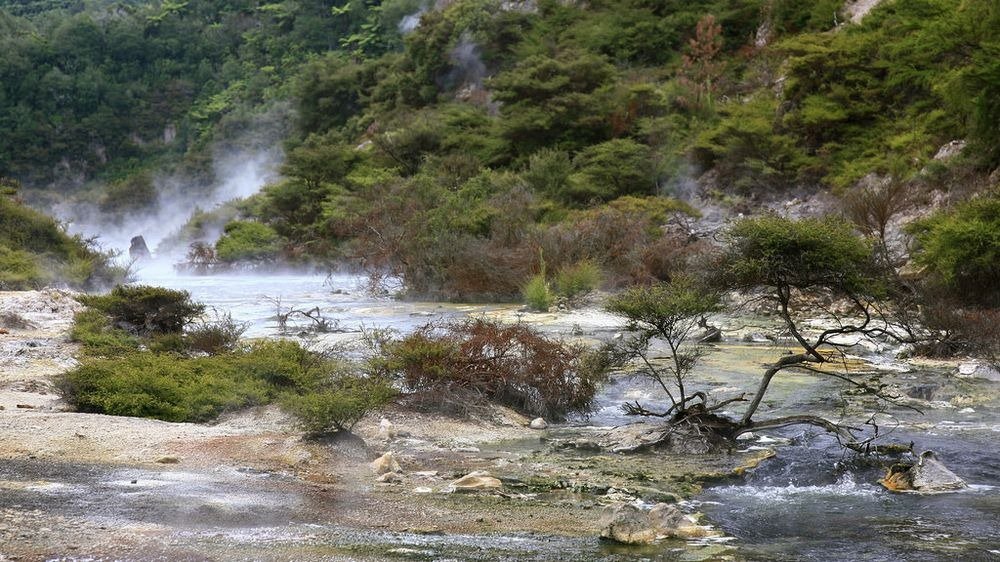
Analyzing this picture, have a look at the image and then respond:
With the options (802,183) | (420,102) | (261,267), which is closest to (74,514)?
(802,183)

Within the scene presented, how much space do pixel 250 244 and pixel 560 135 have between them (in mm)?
14218

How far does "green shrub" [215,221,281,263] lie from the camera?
45.1 m

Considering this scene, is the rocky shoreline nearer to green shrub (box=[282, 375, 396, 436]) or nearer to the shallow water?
green shrub (box=[282, 375, 396, 436])

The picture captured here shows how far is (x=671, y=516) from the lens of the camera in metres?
8.23

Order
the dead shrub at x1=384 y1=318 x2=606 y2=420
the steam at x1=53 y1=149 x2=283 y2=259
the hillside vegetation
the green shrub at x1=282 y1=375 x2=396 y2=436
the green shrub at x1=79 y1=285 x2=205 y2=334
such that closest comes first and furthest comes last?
the green shrub at x1=282 y1=375 x2=396 y2=436 → the dead shrub at x1=384 y1=318 x2=606 y2=420 → the green shrub at x1=79 y1=285 x2=205 y2=334 → the hillside vegetation → the steam at x1=53 y1=149 x2=283 y2=259

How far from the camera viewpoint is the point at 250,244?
150 ft

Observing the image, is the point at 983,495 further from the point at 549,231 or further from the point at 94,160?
the point at 94,160

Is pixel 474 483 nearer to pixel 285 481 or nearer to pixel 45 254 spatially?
pixel 285 481

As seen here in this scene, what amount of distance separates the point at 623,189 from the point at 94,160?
60.3 metres

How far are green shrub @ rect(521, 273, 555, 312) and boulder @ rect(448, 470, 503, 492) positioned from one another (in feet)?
49.4

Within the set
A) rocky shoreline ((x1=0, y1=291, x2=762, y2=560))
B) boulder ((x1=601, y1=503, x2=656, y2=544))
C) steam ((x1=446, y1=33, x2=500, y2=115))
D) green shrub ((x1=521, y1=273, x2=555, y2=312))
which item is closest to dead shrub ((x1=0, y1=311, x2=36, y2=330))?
rocky shoreline ((x1=0, y1=291, x2=762, y2=560))

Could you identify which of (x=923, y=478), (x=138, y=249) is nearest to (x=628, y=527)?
(x=923, y=478)

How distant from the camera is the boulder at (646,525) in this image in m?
7.77

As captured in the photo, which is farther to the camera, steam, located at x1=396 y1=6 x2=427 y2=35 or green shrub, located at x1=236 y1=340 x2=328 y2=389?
steam, located at x1=396 y1=6 x2=427 y2=35
